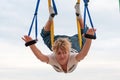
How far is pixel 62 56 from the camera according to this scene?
5668 mm

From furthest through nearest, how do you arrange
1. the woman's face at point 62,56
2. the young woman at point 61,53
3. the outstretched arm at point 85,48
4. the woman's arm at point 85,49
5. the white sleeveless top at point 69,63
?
the white sleeveless top at point 69,63 < the woman's face at point 62,56 < the young woman at point 61,53 < the woman's arm at point 85,49 < the outstretched arm at point 85,48

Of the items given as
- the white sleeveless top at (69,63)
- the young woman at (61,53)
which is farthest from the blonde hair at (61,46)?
the white sleeveless top at (69,63)

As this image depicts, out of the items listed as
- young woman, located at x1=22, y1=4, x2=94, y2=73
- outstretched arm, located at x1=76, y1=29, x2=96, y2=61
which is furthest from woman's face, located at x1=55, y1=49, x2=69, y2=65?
outstretched arm, located at x1=76, y1=29, x2=96, y2=61

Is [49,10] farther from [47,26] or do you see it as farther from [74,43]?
[74,43]

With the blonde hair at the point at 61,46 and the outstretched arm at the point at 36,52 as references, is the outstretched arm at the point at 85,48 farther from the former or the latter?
the outstretched arm at the point at 36,52

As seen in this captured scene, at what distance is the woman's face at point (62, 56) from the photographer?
18.5 ft

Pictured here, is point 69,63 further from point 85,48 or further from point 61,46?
point 85,48

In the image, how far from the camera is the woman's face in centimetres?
564

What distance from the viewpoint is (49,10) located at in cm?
567

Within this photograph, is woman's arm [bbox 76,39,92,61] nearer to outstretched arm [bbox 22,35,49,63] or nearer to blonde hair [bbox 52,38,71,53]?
blonde hair [bbox 52,38,71,53]

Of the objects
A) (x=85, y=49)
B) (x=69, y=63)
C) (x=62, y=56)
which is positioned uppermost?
(x=85, y=49)

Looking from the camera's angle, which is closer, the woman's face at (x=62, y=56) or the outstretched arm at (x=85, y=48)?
the outstretched arm at (x=85, y=48)

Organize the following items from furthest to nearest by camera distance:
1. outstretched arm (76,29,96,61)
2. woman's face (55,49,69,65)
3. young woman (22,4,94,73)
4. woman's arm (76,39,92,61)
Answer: woman's face (55,49,69,65) → young woman (22,4,94,73) → woman's arm (76,39,92,61) → outstretched arm (76,29,96,61)

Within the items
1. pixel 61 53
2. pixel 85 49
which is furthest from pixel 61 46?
pixel 85 49
